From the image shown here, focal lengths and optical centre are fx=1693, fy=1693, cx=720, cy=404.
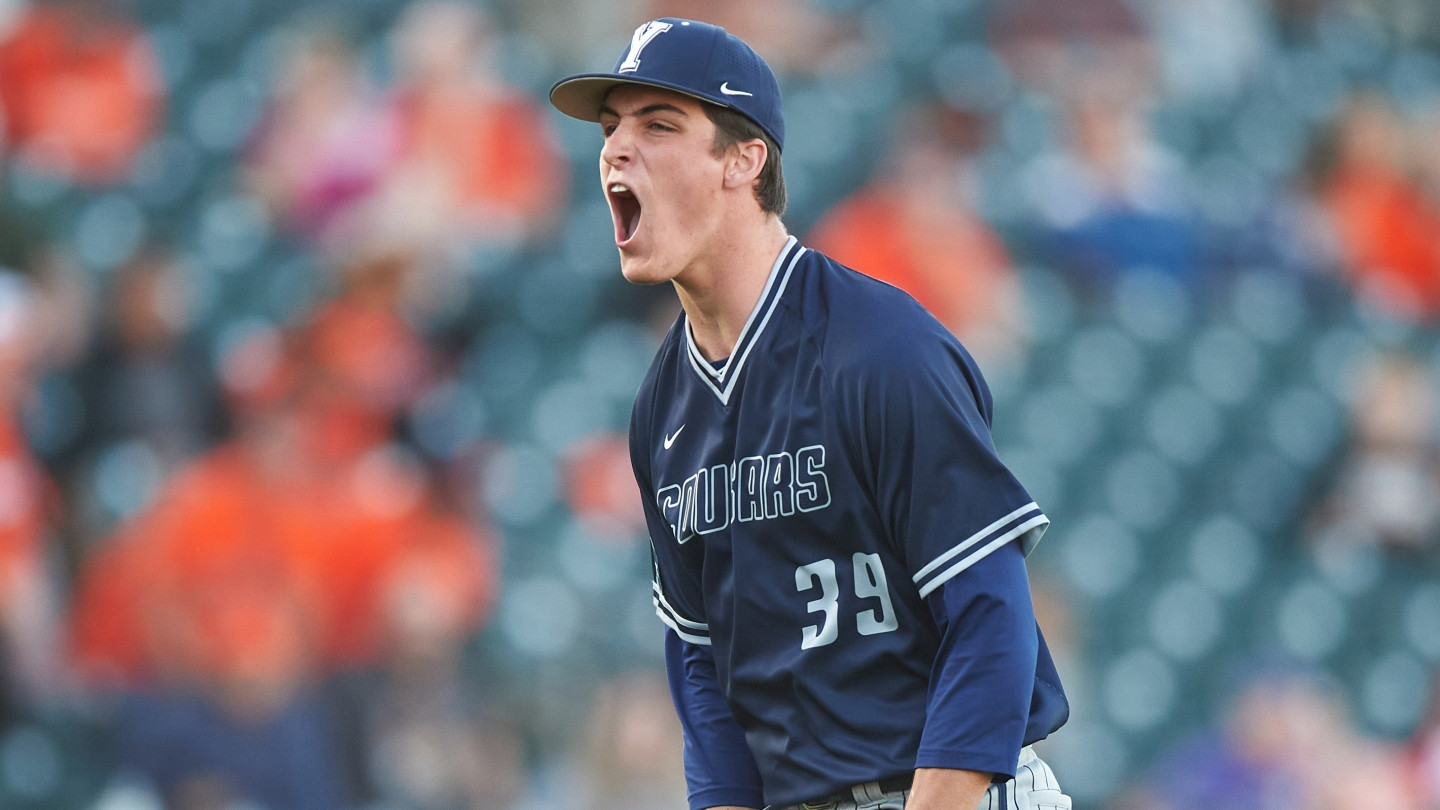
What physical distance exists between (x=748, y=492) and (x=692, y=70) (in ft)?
1.69

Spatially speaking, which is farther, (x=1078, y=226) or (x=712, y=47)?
(x=1078, y=226)

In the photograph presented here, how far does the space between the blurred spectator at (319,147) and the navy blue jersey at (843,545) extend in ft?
12.3

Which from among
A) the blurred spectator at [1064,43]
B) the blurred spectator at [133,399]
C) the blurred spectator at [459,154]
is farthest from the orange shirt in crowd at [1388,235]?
the blurred spectator at [133,399]

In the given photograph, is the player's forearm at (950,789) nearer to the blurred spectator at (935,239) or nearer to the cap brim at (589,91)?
the cap brim at (589,91)

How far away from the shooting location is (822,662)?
6.68 ft

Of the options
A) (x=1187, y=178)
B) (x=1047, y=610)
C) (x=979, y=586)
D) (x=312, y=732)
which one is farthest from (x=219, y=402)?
(x=1187, y=178)

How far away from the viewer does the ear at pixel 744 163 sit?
6.88 ft

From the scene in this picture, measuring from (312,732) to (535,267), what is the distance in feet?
6.48

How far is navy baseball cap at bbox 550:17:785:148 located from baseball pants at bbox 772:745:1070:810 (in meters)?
0.83

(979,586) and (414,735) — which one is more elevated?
(414,735)

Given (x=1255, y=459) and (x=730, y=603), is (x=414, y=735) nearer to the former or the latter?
(x=730, y=603)

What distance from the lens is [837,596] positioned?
203 cm

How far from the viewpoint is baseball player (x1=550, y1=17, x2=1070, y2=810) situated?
189cm

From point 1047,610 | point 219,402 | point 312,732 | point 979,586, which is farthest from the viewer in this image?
point 1047,610
